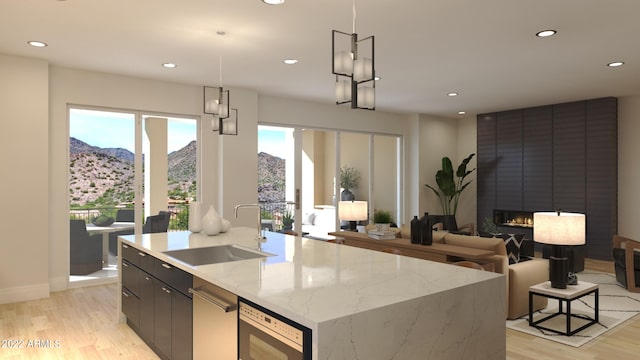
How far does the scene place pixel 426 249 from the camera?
14.2 ft

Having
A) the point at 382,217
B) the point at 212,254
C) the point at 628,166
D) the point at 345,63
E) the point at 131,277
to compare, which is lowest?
the point at 131,277

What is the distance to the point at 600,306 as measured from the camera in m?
4.59

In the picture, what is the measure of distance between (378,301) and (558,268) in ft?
9.32

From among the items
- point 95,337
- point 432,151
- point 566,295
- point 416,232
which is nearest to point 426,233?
point 416,232

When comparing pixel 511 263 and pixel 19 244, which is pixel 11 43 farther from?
pixel 511 263

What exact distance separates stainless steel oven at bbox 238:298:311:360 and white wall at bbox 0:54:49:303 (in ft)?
13.3

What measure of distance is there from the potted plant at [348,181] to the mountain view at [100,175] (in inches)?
131

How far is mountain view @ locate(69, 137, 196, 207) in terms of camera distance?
5.53 meters

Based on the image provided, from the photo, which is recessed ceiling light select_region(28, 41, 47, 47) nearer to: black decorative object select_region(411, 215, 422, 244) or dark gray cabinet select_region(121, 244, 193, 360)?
dark gray cabinet select_region(121, 244, 193, 360)

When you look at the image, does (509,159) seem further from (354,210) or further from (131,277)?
(131,277)

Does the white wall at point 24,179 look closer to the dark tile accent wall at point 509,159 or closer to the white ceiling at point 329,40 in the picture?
the white ceiling at point 329,40

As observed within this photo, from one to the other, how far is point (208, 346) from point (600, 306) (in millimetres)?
4205

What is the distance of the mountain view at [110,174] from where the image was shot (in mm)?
5543

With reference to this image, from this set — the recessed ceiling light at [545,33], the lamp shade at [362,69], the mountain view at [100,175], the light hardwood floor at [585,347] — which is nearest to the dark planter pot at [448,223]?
the light hardwood floor at [585,347]
